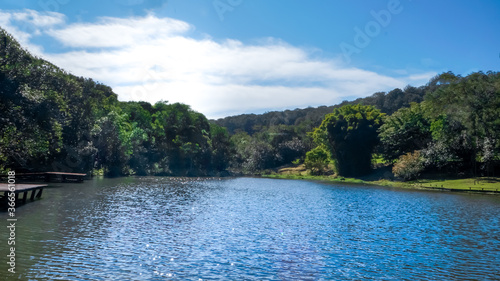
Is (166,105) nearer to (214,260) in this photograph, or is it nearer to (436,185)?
(436,185)

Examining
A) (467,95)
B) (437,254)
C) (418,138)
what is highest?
(467,95)

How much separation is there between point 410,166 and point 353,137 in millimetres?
21075

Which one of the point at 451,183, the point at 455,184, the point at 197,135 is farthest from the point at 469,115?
the point at 197,135

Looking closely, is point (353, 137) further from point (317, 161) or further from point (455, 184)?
point (455, 184)

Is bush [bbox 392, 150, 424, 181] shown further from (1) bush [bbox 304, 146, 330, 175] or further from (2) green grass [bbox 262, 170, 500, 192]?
(1) bush [bbox 304, 146, 330, 175]

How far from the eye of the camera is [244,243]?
22.3 metres

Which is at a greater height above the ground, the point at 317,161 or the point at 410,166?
the point at 317,161

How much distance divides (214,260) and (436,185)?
60423 mm

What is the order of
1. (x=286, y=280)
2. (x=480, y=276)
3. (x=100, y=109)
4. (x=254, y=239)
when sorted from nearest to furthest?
(x=286, y=280) < (x=480, y=276) < (x=254, y=239) < (x=100, y=109)

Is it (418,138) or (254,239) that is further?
(418,138)

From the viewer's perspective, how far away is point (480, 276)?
16.8 m

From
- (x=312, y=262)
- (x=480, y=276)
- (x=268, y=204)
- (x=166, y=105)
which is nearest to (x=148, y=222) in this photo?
(x=312, y=262)

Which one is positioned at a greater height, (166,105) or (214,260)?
(166,105)

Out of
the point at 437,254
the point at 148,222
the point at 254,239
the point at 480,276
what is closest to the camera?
the point at 480,276
